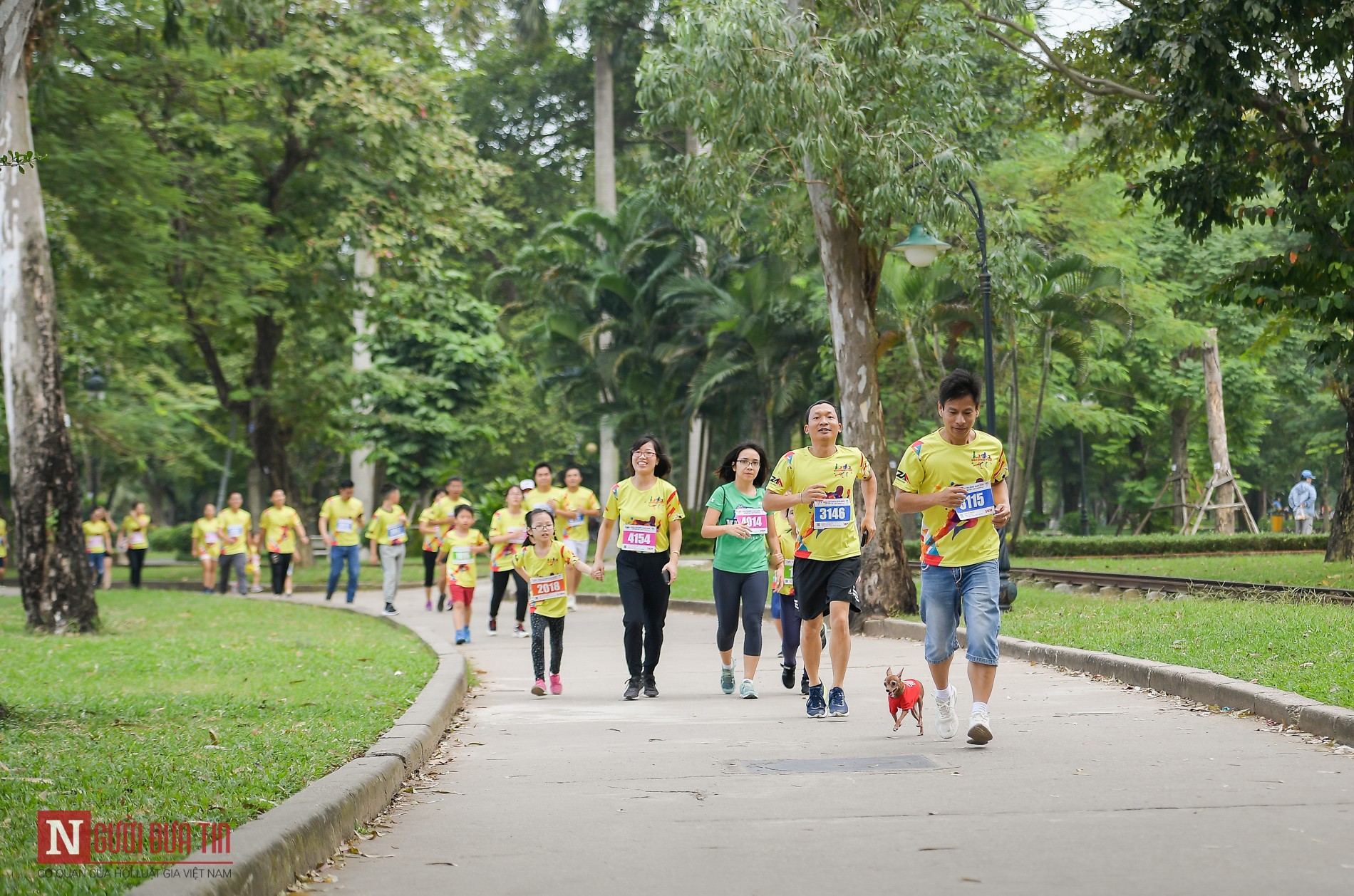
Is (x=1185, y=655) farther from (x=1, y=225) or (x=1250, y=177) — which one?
(x=1, y=225)

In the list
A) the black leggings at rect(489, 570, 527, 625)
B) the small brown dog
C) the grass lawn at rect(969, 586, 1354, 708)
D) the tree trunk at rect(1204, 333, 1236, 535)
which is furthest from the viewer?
the tree trunk at rect(1204, 333, 1236, 535)

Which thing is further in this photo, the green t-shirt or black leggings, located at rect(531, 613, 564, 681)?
black leggings, located at rect(531, 613, 564, 681)

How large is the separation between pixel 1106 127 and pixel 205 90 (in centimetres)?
1413

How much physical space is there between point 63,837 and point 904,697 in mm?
4803

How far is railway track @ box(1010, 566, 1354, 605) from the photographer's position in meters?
16.9

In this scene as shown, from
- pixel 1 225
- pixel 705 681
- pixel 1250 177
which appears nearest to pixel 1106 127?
pixel 1250 177

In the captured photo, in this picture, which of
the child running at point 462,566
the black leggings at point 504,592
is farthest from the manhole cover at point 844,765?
the black leggings at point 504,592

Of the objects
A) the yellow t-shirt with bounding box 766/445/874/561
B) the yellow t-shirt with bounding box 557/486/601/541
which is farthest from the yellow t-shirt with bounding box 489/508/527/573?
the yellow t-shirt with bounding box 766/445/874/561

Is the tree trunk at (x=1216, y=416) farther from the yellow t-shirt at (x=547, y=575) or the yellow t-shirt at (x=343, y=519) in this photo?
the yellow t-shirt at (x=547, y=575)

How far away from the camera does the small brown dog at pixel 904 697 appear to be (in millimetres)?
8992

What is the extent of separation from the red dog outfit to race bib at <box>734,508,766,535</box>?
258 centimetres

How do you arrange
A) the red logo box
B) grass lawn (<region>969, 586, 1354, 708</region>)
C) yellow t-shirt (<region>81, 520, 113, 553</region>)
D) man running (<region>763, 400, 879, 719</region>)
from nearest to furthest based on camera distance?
the red logo box < man running (<region>763, 400, 879, 719</region>) < grass lawn (<region>969, 586, 1354, 708</region>) < yellow t-shirt (<region>81, 520, 113, 553</region>)

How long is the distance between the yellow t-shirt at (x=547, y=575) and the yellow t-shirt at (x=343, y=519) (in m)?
11.8

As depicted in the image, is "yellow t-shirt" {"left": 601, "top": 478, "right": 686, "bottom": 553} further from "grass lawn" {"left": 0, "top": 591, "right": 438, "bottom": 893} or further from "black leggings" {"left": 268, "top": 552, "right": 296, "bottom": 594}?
"black leggings" {"left": 268, "top": 552, "right": 296, "bottom": 594}
